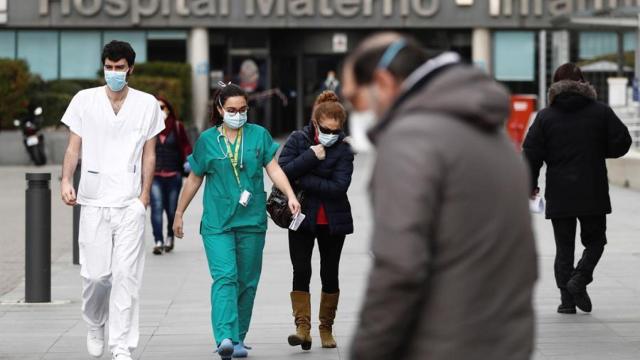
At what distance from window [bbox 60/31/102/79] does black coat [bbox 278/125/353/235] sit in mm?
35728

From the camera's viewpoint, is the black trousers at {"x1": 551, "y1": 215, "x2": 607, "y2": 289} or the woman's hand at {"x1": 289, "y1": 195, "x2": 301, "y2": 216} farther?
the black trousers at {"x1": 551, "y1": 215, "x2": 607, "y2": 289}

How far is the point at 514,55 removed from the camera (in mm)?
44750

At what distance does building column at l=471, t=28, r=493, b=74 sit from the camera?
44094mm

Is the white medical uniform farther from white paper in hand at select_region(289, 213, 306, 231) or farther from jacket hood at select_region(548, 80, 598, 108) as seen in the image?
jacket hood at select_region(548, 80, 598, 108)

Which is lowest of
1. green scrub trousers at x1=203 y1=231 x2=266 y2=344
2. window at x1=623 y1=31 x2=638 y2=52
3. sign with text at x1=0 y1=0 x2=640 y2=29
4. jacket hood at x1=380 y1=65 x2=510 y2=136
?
green scrub trousers at x1=203 y1=231 x2=266 y2=344

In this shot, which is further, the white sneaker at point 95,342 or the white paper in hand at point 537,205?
the white paper in hand at point 537,205

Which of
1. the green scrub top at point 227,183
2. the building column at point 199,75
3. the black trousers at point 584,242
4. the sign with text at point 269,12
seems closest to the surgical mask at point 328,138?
the green scrub top at point 227,183

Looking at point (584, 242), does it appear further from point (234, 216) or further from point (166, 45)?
A: point (166, 45)

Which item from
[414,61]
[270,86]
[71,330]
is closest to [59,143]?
[270,86]

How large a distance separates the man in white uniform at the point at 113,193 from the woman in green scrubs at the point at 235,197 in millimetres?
443

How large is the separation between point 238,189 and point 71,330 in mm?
1990

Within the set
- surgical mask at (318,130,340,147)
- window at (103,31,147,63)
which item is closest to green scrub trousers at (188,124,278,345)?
surgical mask at (318,130,340,147)

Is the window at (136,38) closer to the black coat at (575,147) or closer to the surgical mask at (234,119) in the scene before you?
the black coat at (575,147)

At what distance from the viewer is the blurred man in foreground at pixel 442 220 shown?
147 inches
